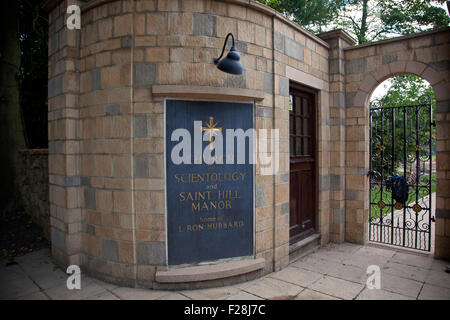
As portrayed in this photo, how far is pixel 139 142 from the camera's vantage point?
373 cm

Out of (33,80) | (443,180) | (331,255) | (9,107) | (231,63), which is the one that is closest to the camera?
(231,63)

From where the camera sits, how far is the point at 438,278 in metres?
A: 4.19

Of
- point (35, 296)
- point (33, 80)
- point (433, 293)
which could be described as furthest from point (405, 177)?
point (33, 80)

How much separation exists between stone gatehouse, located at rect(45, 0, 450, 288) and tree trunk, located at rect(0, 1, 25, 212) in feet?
9.33

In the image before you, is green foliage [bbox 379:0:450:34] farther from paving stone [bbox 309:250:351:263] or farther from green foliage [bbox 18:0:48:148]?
green foliage [bbox 18:0:48:148]

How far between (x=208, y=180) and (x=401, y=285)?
9.78 feet

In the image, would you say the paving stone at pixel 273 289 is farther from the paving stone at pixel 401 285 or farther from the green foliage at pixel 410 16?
the green foliage at pixel 410 16

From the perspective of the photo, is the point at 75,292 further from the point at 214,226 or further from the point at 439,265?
the point at 439,265

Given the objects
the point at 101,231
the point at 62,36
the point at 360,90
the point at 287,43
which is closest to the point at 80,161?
the point at 101,231

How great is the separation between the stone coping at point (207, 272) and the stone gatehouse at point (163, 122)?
2cm

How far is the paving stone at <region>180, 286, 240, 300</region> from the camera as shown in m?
3.58

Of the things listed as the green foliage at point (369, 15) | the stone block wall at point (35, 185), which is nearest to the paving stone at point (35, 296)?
the stone block wall at point (35, 185)

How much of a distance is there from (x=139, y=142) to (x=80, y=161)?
1104 millimetres
